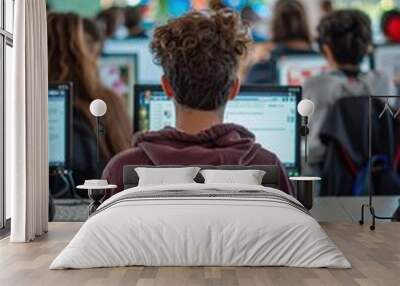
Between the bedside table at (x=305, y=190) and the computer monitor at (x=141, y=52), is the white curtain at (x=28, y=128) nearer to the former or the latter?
the computer monitor at (x=141, y=52)

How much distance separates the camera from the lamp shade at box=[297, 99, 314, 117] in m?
6.70

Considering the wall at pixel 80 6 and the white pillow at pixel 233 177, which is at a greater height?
the wall at pixel 80 6

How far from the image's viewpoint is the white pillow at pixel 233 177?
6.16m

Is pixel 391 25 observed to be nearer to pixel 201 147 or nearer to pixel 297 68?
pixel 297 68

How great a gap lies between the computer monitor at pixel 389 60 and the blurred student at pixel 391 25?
3.5 inches

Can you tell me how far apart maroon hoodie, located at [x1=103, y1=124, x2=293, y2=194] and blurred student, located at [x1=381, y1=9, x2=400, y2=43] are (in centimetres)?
195

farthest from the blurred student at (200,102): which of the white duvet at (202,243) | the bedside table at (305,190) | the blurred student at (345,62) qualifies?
the white duvet at (202,243)

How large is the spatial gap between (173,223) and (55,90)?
3.17m

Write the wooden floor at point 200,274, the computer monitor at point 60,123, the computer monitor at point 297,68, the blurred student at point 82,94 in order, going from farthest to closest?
the computer monitor at point 297,68 → the blurred student at point 82,94 → the computer monitor at point 60,123 → the wooden floor at point 200,274

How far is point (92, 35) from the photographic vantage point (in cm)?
734

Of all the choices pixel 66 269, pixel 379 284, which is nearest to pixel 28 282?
pixel 66 269

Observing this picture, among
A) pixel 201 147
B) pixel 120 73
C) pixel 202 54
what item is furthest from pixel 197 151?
pixel 120 73

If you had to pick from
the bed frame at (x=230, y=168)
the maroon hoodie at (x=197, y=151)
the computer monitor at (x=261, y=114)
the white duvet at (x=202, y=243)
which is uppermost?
the computer monitor at (x=261, y=114)

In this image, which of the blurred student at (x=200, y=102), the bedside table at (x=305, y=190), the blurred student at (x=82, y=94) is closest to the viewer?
the bedside table at (x=305, y=190)
